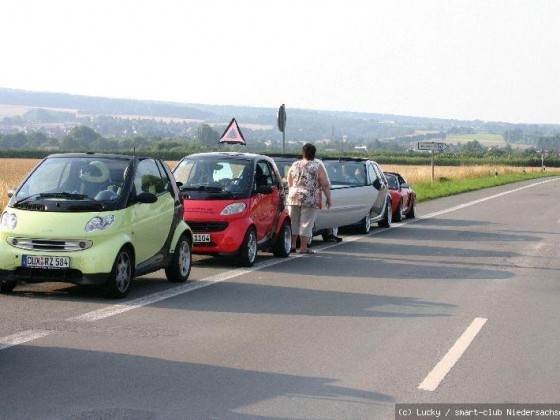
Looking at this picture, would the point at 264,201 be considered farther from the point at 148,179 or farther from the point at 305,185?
the point at 148,179

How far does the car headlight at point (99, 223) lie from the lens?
11209mm

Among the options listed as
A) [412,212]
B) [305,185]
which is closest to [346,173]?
[305,185]

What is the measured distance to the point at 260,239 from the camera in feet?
51.0

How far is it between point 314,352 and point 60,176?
489 centimetres

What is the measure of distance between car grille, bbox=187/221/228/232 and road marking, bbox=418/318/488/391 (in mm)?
5136

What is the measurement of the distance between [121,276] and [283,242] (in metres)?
5.40

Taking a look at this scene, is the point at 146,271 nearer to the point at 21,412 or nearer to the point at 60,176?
the point at 60,176

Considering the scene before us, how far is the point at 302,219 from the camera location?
16922mm

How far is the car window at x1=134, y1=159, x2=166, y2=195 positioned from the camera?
1230cm

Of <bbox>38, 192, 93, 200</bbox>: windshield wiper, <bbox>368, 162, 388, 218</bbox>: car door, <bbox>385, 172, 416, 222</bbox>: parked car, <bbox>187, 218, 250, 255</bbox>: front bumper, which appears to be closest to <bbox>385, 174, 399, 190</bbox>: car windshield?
<bbox>385, 172, 416, 222</bbox>: parked car

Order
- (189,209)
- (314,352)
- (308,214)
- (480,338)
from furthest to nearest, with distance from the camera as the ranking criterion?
(308,214), (189,209), (480,338), (314,352)

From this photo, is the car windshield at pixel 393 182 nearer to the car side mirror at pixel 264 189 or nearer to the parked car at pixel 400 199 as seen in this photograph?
the parked car at pixel 400 199

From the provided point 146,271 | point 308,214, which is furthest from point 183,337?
point 308,214

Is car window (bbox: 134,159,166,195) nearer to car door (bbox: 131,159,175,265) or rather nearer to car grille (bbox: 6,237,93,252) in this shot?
car door (bbox: 131,159,175,265)
